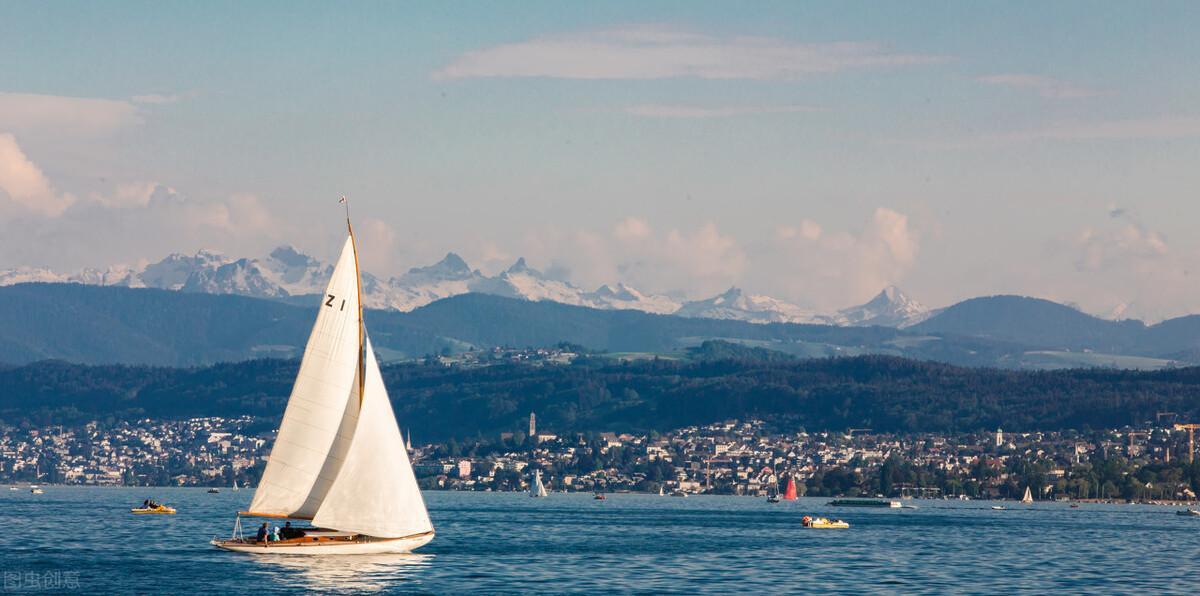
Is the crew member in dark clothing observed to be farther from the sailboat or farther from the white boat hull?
the sailboat

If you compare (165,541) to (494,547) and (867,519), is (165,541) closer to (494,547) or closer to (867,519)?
(494,547)

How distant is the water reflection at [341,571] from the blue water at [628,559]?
4.9 inches

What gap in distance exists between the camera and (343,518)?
86375mm

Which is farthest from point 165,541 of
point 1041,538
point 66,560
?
point 1041,538

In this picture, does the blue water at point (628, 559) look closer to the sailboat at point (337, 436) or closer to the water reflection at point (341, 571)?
the water reflection at point (341, 571)

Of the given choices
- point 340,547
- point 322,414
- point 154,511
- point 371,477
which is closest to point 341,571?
point 340,547

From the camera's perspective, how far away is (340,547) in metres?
87.9

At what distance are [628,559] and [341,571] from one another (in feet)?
77.4

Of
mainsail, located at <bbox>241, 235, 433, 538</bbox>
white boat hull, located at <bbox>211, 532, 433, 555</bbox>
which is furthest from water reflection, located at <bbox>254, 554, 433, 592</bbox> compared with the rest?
mainsail, located at <bbox>241, 235, 433, 538</bbox>

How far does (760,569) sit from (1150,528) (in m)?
74.0

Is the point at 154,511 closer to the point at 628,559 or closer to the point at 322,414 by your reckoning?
the point at 628,559

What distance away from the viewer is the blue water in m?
85.1

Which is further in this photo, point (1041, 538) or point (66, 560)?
point (1041, 538)

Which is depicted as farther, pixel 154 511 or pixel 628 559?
pixel 154 511
